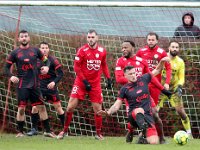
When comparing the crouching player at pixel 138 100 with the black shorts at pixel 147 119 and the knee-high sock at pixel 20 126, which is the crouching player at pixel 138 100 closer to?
the black shorts at pixel 147 119

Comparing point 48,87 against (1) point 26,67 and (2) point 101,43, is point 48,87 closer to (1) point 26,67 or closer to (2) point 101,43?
(1) point 26,67

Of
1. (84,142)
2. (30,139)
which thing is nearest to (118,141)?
(84,142)

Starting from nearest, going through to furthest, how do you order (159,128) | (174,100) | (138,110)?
(138,110), (159,128), (174,100)

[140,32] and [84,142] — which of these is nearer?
[84,142]

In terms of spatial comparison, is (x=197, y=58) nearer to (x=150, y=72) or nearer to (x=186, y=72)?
(x=186, y=72)

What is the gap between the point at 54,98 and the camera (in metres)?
15.5

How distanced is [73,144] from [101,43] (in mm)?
3558

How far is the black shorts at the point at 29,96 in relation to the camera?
1452 cm

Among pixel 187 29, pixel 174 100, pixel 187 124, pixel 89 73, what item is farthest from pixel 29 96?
pixel 187 29

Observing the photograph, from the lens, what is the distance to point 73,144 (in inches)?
518

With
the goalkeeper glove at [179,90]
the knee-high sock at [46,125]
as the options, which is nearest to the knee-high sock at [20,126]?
the knee-high sock at [46,125]

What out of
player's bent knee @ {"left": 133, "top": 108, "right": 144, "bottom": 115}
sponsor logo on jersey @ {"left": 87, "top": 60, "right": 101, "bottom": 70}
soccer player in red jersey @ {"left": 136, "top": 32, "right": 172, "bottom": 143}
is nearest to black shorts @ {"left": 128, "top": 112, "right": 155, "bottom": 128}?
player's bent knee @ {"left": 133, "top": 108, "right": 144, "bottom": 115}

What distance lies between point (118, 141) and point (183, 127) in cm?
230

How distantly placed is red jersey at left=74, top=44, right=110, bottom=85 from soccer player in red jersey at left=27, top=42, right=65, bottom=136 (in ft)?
2.11
